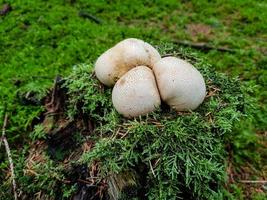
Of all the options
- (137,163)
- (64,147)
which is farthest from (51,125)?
(137,163)

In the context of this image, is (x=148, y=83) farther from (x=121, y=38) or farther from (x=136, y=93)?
(x=121, y=38)

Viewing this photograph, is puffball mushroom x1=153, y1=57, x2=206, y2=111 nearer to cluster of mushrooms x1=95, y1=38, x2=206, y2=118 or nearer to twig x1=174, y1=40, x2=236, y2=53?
cluster of mushrooms x1=95, y1=38, x2=206, y2=118

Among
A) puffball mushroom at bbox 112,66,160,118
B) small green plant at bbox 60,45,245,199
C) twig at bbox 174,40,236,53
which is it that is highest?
puffball mushroom at bbox 112,66,160,118

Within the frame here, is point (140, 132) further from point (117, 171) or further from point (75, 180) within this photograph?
point (75, 180)

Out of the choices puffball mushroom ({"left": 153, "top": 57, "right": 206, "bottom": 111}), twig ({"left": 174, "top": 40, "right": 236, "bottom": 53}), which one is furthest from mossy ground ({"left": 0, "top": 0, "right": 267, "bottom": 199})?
puffball mushroom ({"left": 153, "top": 57, "right": 206, "bottom": 111})

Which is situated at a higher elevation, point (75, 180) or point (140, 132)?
point (140, 132)

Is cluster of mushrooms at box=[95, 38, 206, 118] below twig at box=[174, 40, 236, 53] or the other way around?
the other way around
